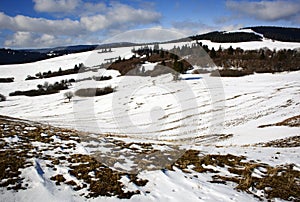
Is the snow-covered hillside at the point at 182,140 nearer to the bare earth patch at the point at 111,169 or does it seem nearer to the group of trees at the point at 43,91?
the bare earth patch at the point at 111,169

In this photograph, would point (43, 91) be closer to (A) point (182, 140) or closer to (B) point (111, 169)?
(A) point (182, 140)

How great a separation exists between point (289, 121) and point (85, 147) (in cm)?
2884

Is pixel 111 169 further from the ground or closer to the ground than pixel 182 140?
further from the ground

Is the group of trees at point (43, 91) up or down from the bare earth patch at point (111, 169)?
down

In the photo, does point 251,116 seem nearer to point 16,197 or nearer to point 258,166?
A: point 258,166

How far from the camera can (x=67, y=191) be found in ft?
33.5

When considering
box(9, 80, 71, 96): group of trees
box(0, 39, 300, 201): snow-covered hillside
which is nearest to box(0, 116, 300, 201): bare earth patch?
box(0, 39, 300, 201): snow-covered hillside

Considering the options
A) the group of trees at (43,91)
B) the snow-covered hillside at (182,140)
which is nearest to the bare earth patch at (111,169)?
the snow-covered hillside at (182,140)

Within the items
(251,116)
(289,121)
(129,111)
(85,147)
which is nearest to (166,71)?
(129,111)

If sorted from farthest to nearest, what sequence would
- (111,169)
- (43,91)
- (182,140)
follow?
(43,91)
(182,140)
(111,169)

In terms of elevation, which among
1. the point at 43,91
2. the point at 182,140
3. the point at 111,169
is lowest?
the point at 43,91

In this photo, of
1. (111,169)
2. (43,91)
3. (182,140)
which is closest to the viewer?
(111,169)

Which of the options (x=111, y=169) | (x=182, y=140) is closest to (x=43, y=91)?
(x=182, y=140)

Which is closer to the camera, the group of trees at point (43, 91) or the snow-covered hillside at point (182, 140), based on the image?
the snow-covered hillside at point (182, 140)
